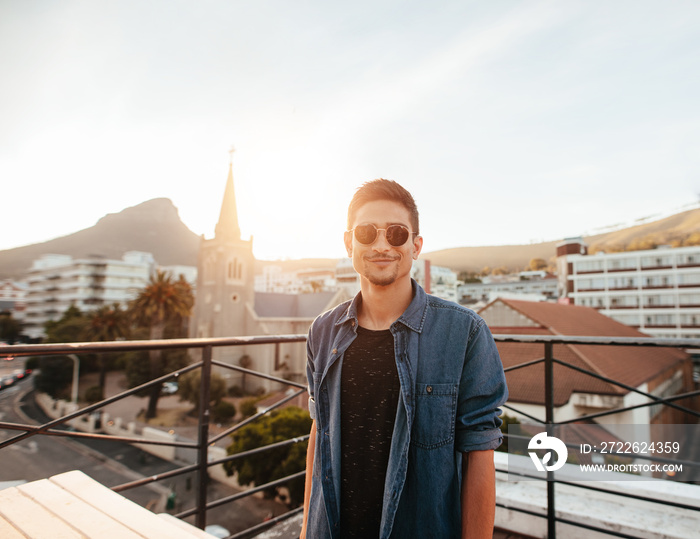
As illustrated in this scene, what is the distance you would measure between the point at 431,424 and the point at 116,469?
35377mm

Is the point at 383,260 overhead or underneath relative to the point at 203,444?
overhead

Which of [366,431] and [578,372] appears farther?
[578,372]

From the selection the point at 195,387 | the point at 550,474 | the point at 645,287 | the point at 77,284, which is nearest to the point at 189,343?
the point at 550,474

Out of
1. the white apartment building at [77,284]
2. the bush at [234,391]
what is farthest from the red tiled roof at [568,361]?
the white apartment building at [77,284]

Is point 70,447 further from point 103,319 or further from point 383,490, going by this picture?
point 383,490

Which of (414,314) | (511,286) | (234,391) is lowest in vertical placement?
(234,391)

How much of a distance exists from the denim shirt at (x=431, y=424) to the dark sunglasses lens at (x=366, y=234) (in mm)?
305

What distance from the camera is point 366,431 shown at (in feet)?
4.51

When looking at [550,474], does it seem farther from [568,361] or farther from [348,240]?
[568,361]

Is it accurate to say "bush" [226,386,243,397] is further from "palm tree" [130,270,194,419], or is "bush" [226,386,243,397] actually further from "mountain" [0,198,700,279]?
"mountain" [0,198,700,279]

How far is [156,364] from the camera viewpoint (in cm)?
3369

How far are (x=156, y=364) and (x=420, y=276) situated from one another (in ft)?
157

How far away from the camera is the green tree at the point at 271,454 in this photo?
65.3 feet

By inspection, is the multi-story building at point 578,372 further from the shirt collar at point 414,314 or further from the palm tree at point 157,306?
the palm tree at point 157,306
